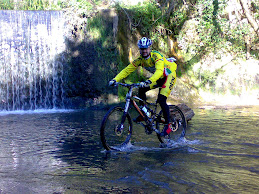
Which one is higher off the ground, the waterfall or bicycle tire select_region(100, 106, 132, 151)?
the waterfall

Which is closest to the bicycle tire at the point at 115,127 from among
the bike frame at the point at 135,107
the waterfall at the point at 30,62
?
the bike frame at the point at 135,107

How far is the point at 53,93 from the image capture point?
49.8ft

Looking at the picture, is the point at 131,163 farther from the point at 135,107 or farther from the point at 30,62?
the point at 30,62

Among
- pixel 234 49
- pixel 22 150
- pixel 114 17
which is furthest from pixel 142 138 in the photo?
pixel 234 49

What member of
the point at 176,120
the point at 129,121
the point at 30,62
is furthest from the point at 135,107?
the point at 30,62

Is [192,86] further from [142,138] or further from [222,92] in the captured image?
[142,138]

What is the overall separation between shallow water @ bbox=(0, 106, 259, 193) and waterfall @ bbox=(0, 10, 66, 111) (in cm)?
653

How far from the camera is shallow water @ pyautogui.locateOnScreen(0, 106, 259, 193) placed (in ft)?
13.7

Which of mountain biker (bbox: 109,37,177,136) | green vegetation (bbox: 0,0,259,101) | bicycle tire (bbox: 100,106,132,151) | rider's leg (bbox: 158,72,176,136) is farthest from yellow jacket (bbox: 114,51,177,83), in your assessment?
green vegetation (bbox: 0,0,259,101)

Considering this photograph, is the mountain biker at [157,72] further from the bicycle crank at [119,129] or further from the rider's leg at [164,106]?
the bicycle crank at [119,129]

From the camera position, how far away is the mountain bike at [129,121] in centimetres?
595

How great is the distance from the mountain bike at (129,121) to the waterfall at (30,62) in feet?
28.5

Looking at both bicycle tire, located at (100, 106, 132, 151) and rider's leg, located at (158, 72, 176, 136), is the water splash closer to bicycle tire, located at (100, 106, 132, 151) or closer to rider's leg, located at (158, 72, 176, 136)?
bicycle tire, located at (100, 106, 132, 151)

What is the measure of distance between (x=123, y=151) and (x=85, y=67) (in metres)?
9.76
